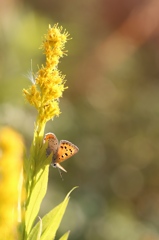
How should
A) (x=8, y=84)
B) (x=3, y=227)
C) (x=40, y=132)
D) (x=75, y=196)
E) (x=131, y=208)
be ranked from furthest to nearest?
(x=131, y=208), (x=75, y=196), (x=8, y=84), (x=40, y=132), (x=3, y=227)

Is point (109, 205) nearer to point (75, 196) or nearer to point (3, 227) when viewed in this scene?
point (75, 196)

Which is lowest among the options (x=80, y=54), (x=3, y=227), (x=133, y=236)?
(x=133, y=236)

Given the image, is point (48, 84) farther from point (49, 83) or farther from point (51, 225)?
point (51, 225)

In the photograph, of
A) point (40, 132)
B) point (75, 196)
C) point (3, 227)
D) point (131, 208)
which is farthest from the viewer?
point (131, 208)

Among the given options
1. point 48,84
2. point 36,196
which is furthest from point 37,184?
point 48,84

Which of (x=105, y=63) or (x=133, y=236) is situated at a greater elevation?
(x=105, y=63)

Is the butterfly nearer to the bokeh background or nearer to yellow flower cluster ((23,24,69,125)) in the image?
yellow flower cluster ((23,24,69,125))

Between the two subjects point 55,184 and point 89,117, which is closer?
point 55,184

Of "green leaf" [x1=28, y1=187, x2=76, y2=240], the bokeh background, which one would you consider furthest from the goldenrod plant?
the bokeh background

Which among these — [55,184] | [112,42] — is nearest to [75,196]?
[55,184]
